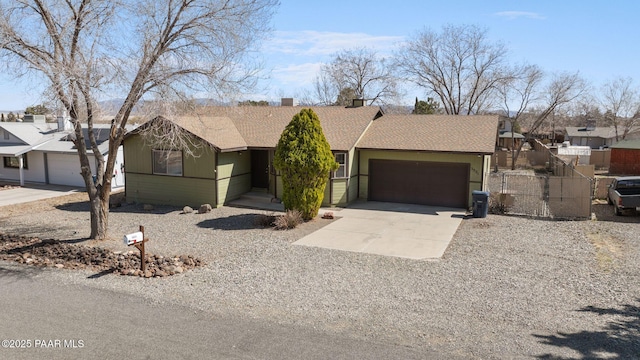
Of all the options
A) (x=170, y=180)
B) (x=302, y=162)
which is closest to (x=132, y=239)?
(x=302, y=162)

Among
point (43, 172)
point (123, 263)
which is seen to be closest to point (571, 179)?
point (123, 263)

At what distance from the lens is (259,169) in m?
20.4

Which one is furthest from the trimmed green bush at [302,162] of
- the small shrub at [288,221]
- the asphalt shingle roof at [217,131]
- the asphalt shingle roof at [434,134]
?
the asphalt shingle roof at [434,134]

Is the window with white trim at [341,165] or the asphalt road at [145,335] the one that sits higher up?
the window with white trim at [341,165]

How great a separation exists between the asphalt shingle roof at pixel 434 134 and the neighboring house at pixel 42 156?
534 inches

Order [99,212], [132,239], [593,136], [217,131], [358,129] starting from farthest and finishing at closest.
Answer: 1. [593,136]
2. [358,129]
3. [217,131]
4. [99,212]
5. [132,239]

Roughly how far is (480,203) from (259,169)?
9410 mm

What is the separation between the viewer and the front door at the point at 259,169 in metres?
20.2

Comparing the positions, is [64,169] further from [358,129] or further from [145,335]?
[145,335]

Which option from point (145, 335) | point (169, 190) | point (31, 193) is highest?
point (169, 190)

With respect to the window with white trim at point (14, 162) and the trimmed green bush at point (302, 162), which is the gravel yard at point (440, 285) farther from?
the window with white trim at point (14, 162)

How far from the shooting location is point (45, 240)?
1320cm

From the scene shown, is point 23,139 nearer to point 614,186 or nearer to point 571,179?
point 571,179

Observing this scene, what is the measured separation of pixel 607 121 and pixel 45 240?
73.6 m
